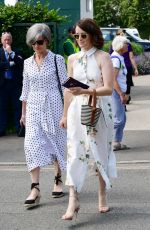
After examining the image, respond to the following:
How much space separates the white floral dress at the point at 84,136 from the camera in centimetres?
658

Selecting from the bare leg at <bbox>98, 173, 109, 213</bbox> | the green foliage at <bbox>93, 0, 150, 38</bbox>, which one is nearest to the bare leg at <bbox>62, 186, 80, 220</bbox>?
the bare leg at <bbox>98, 173, 109, 213</bbox>

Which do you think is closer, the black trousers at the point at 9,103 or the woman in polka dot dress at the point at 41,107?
the woman in polka dot dress at the point at 41,107

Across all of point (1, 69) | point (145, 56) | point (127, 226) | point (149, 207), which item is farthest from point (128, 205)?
point (145, 56)

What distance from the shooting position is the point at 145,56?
26609 mm

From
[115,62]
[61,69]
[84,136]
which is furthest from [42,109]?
[115,62]

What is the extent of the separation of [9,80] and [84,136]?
5.63 m

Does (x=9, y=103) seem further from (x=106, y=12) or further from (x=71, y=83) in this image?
(x=106, y=12)

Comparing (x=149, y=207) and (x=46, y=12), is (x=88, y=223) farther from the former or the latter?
(x=46, y=12)

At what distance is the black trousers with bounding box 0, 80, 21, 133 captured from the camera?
12195 mm

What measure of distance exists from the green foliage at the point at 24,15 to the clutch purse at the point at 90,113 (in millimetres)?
6506

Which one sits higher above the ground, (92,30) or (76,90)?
(92,30)

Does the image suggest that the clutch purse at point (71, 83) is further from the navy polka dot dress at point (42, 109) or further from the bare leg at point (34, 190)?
the bare leg at point (34, 190)

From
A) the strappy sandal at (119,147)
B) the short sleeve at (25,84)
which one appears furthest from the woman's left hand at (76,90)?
the strappy sandal at (119,147)

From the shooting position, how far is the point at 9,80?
12.1m
